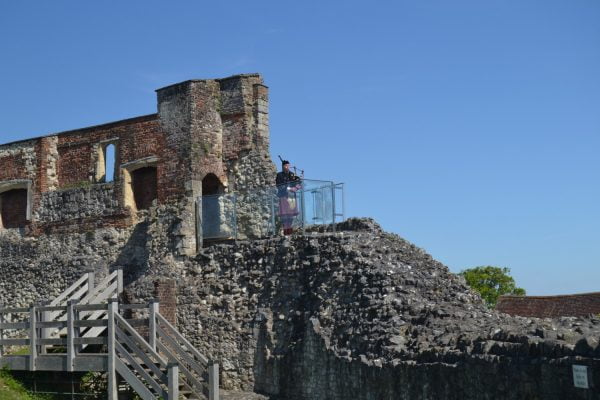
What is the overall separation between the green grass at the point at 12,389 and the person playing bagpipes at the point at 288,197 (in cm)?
640

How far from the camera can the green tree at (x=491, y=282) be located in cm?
4812

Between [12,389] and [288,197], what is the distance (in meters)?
7.29

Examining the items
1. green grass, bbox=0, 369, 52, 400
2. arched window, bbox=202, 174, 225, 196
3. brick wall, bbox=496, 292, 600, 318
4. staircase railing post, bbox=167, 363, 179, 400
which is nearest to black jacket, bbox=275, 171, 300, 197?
arched window, bbox=202, 174, 225, 196

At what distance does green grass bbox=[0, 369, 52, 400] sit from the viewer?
56.0 ft

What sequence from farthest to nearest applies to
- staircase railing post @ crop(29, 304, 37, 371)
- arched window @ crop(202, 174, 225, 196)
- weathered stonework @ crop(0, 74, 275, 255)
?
arched window @ crop(202, 174, 225, 196), weathered stonework @ crop(0, 74, 275, 255), staircase railing post @ crop(29, 304, 37, 371)

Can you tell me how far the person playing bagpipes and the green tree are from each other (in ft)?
103

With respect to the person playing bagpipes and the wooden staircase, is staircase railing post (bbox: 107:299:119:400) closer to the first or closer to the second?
A: the wooden staircase

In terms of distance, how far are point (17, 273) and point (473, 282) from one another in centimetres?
3191

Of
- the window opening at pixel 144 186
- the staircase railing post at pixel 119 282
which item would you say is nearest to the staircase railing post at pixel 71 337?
the staircase railing post at pixel 119 282

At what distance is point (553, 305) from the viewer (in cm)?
2875

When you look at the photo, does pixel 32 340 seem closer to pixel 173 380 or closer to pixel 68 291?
pixel 68 291

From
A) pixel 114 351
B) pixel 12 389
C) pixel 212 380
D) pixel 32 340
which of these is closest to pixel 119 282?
pixel 32 340

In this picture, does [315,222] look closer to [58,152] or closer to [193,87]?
[193,87]

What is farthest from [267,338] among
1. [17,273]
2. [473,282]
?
[473,282]
